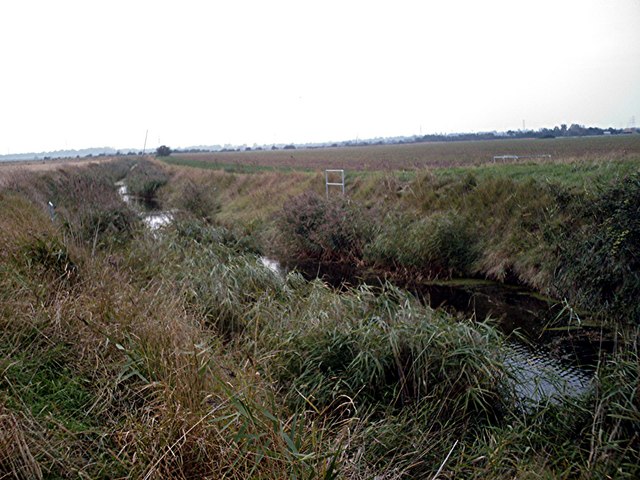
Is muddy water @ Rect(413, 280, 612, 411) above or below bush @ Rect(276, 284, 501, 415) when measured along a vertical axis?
below

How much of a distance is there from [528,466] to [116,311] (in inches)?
138

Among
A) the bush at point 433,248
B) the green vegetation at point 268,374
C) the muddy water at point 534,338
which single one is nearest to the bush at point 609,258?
the green vegetation at point 268,374

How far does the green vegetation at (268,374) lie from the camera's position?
3164mm

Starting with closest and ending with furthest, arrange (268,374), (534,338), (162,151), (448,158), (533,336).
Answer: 1. (268,374)
2. (534,338)
3. (533,336)
4. (448,158)
5. (162,151)

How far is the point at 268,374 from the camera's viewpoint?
4.58m

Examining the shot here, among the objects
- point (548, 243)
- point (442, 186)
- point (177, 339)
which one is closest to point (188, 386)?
point (177, 339)

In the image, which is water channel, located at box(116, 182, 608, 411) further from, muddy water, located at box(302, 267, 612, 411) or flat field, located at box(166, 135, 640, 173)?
flat field, located at box(166, 135, 640, 173)

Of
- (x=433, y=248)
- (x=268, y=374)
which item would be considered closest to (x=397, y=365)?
(x=268, y=374)

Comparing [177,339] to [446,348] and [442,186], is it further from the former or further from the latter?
[442,186]

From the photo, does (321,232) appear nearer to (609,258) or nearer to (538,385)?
(609,258)

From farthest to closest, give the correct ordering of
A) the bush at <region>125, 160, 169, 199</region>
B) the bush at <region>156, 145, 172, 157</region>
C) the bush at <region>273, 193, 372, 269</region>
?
the bush at <region>156, 145, 172, 157</region> < the bush at <region>125, 160, 169, 199</region> < the bush at <region>273, 193, 372, 269</region>

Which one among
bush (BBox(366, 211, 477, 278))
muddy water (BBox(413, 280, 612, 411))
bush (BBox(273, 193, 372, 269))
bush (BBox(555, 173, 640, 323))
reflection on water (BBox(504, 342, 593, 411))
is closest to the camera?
reflection on water (BBox(504, 342, 593, 411))

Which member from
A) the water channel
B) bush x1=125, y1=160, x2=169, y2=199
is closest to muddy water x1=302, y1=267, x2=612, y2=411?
the water channel

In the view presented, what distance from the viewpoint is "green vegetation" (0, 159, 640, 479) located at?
3.16 metres
